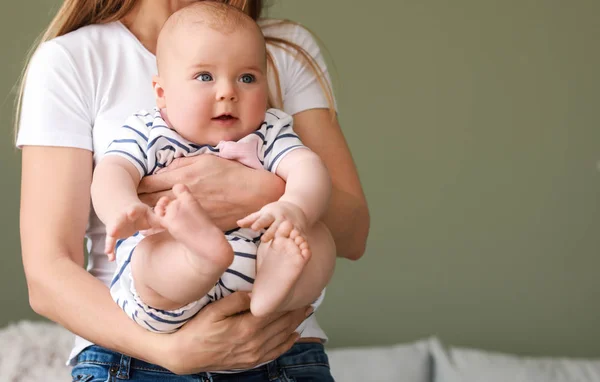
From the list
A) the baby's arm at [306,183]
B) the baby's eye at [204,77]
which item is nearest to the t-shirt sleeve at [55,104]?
the baby's eye at [204,77]

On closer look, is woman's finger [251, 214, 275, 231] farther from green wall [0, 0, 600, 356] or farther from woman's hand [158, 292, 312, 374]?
green wall [0, 0, 600, 356]

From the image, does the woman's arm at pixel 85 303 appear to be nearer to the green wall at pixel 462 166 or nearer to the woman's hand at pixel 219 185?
the woman's hand at pixel 219 185

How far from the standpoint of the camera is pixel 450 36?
3223 mm

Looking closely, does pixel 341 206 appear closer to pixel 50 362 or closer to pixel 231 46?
pixel 231 46

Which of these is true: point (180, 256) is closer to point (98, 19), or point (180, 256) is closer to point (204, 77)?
point (204, 77)

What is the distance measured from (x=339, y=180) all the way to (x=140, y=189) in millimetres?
498

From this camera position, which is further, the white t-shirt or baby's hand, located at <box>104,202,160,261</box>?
the white t-shirt

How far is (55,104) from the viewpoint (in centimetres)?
140

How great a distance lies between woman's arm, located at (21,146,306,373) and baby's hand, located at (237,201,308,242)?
0.56 ft

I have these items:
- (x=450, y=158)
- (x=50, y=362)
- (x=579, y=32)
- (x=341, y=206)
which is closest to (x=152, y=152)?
(x=341, y=206)

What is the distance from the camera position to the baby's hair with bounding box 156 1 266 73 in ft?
4.03

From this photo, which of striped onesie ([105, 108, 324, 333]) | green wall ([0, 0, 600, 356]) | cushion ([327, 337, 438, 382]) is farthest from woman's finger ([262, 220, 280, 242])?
green wall ([0, 0, 600, 356])

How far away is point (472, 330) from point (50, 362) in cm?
171

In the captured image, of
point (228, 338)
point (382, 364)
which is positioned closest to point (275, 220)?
point (228, 338)
